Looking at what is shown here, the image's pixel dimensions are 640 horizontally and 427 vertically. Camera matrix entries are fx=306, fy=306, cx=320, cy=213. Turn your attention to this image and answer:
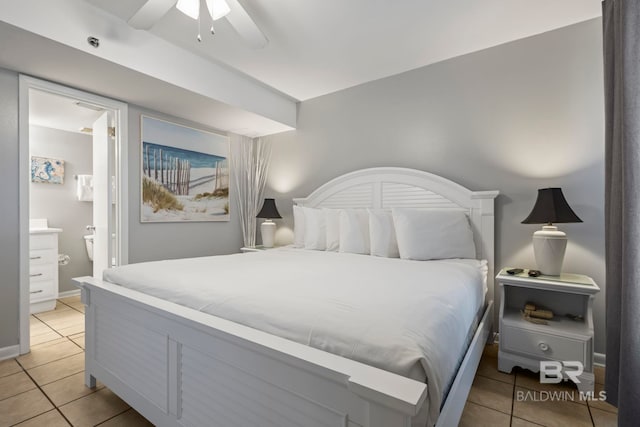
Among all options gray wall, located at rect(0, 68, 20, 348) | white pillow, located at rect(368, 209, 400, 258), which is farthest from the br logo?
gray wall, located at rect(0, 68, 20, 348)

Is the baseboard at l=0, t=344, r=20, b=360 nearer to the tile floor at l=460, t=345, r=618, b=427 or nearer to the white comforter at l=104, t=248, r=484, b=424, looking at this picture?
the white comforter at l=104, t=248, r=484, b=424

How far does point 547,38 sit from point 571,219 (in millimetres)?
1468

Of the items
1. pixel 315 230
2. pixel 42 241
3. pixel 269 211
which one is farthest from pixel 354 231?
pixel 42 241

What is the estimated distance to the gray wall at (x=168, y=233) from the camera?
3.09 meters

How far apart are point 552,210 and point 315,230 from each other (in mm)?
1893

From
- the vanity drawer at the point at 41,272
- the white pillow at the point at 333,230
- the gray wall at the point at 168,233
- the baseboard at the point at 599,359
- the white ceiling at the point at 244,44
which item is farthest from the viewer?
the vanity drawer at the point at 41,272

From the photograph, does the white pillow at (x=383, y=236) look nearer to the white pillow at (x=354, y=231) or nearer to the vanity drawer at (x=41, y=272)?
the white pillow at (x=354, y=231)

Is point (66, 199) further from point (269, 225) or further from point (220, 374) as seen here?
point (220, 374)

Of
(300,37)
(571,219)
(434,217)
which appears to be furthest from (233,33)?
(571,219)

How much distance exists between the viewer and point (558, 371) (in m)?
1.89

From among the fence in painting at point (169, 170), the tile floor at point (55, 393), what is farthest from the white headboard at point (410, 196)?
the tile floor at point (55, 393)

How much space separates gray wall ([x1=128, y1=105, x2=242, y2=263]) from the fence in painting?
0.42ft

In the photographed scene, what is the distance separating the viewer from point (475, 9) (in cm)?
214

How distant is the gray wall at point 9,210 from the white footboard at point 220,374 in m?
1.05
